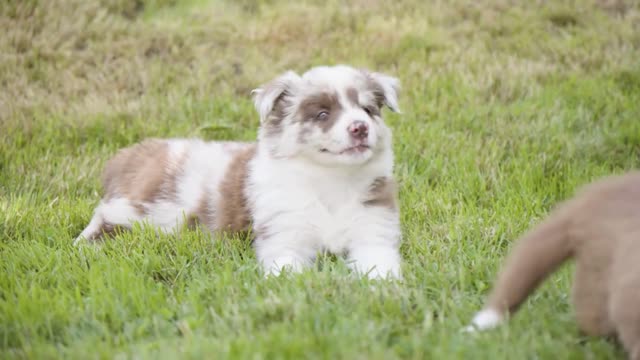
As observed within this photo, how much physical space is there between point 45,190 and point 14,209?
690 millimetres

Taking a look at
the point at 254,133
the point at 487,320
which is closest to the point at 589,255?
the point at 487,320

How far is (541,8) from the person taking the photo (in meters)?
9.80

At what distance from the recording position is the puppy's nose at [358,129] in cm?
429

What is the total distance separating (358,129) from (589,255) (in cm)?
171

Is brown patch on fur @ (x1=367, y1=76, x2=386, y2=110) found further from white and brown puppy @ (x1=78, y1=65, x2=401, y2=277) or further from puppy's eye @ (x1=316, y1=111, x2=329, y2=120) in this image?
puppy's eye @ (x1=316, y1=111, x2=329, y2=120)

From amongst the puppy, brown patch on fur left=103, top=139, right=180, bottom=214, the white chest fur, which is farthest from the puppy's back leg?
the puppy

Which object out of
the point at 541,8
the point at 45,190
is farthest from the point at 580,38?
the point at 45,190

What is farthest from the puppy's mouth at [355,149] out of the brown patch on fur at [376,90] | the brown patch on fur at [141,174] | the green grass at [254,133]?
the brown patch on fur at [141,174]

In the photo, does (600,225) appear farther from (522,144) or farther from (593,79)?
(593,79)

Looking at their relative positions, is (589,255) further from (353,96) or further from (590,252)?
(353,96)

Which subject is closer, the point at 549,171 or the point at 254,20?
the point at 549,171

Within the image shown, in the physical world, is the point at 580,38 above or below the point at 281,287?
above

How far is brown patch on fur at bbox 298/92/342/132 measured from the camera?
4.44m

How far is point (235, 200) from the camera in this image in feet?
15.7
